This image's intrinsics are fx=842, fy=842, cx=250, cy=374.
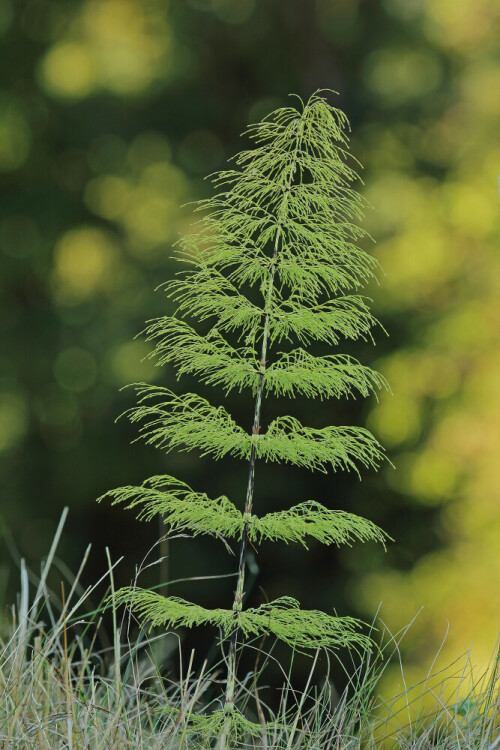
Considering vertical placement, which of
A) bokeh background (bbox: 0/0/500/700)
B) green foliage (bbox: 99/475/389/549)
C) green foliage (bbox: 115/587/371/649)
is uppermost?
bokeh background (bbox: 0/0/500/700)

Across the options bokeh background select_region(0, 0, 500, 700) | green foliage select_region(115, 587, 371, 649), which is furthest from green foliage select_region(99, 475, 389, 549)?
bokeh background select_region(0, 0, 500, 700)

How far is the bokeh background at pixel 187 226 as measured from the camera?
5891mm

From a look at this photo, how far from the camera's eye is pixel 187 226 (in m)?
6.13

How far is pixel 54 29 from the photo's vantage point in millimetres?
6488

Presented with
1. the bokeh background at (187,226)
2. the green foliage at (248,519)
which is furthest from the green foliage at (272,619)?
the bokeh background at (187,226)

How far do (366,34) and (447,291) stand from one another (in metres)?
1.95

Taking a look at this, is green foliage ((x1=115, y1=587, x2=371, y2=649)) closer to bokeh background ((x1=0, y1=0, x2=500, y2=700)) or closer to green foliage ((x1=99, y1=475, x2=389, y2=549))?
green foliage ((x1=99, y1=475, x2=389, y2=549))

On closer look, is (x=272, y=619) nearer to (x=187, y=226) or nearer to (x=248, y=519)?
(x=248, y=519)

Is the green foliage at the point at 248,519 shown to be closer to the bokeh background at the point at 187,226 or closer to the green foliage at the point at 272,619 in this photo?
the green foliage at the point at 272,619

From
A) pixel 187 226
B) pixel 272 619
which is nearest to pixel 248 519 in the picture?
pixel 272 619

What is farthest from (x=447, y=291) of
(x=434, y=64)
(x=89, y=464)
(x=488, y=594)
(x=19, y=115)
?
(x=19, y=115)

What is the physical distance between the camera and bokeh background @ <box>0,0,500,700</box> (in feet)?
19.3

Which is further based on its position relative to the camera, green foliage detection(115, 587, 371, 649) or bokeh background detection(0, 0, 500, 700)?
bokeh background detection(0, 0, 500, 700)

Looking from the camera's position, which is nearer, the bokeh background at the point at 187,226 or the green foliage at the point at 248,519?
the green foliage at the point at 248,519
